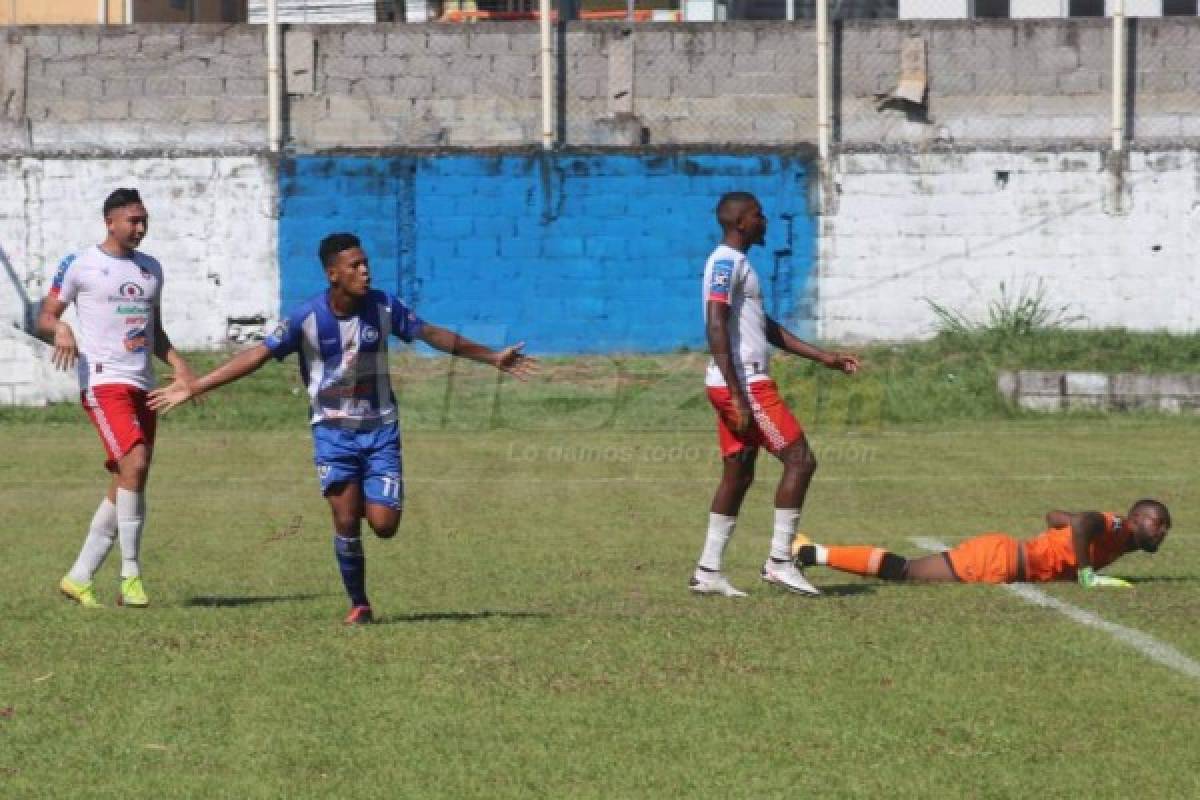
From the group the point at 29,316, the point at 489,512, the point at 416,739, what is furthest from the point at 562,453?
the point at 416,739

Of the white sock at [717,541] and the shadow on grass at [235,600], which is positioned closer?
the shadow on grass at [235,600]

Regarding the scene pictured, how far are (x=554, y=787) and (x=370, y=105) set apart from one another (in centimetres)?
2501

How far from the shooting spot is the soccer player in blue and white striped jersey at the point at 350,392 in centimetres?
1097

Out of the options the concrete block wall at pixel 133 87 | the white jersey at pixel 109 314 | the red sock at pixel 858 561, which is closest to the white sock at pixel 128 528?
the white jersey at pixel 109 314

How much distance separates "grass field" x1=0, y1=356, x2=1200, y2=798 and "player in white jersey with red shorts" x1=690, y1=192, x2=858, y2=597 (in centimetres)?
40

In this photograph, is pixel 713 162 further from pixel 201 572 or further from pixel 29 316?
pixel 201 572

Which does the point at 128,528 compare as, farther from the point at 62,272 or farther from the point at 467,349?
the point at 467,349

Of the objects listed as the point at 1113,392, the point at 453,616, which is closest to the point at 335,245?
the point at 453,616

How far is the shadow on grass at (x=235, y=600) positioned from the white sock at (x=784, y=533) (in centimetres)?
266

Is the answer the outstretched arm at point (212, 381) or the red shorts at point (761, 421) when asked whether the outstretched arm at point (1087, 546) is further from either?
the outstretched arm at point (212, 381)

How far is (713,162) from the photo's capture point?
31.0 m

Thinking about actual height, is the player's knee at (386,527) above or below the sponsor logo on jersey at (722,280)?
below

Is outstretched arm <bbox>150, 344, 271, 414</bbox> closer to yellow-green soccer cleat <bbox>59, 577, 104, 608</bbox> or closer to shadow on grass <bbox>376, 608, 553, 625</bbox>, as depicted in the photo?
yellow-green soccer cleat <bbox>59, 577, 104, 608</bbox>

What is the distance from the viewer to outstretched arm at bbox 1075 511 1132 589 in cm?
1231
